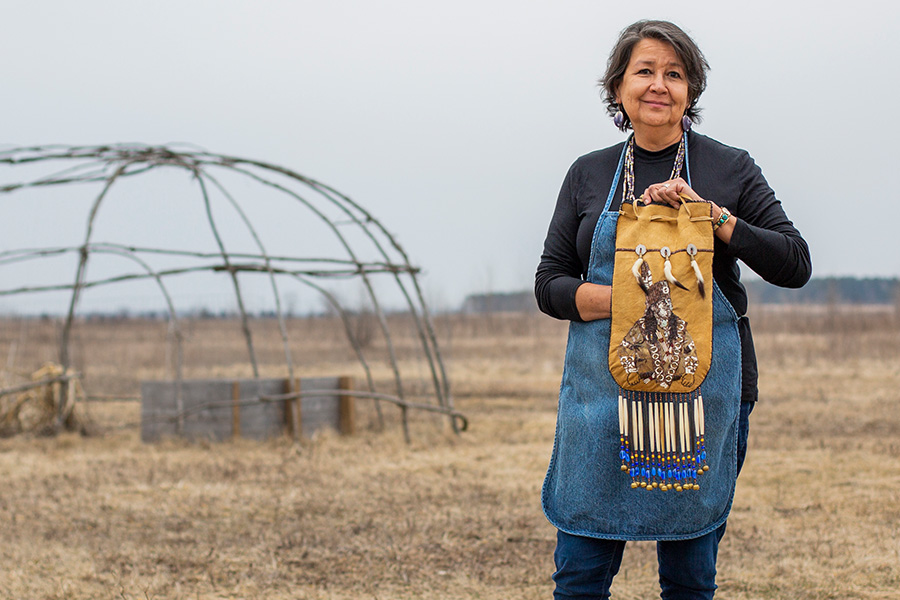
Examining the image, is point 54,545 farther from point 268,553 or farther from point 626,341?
point 626,341

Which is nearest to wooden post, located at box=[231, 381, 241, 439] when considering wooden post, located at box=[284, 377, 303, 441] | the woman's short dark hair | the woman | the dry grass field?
the dry grass field

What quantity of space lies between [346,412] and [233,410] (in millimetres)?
1007

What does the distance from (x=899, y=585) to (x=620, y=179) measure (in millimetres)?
2624

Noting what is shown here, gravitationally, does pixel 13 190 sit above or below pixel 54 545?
above

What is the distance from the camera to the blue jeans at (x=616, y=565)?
1.96 m

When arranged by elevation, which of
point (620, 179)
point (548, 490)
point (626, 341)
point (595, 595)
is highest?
point (620, 179)

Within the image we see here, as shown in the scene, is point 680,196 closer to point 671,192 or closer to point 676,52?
point 671,192

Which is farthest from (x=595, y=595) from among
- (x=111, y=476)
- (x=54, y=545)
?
(x=111, y=476)

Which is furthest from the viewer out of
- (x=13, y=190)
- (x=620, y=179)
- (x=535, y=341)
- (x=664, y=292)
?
(x=535, y=341)

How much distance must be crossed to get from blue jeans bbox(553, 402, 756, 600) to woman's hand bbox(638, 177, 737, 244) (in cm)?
40

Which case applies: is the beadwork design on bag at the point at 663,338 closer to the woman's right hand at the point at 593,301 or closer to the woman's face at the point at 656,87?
the woman's right hand at the point at 593,301

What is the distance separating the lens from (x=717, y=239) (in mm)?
1833

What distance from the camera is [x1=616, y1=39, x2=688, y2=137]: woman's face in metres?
1.90

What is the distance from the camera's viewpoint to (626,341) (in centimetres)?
183
